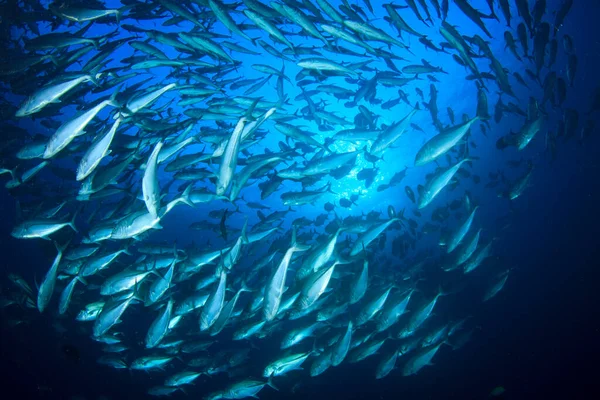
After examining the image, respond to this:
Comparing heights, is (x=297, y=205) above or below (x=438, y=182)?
above

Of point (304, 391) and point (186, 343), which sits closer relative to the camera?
point (186, 343)

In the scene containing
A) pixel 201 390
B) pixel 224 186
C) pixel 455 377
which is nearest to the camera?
pixel 224 186

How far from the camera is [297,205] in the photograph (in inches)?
256

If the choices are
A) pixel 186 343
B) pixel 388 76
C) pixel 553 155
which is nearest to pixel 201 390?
pixel 186 343

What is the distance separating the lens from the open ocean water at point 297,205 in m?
4.70

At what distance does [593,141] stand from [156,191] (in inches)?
1116

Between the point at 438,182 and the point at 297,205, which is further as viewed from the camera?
the point at 297,205

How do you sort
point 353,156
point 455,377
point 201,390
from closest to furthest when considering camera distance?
1. point 353,156
2. point 201,390
3. point 455,377

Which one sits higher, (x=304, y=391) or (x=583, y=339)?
(x=304, y=391)

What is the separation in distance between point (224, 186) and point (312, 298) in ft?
7.31

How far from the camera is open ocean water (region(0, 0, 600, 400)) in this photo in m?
4.70

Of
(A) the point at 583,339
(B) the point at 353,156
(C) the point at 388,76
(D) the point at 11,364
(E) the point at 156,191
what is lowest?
(A) the point at 583,339

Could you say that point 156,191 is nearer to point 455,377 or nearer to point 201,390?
point 201,390

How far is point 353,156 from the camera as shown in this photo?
5734mm
